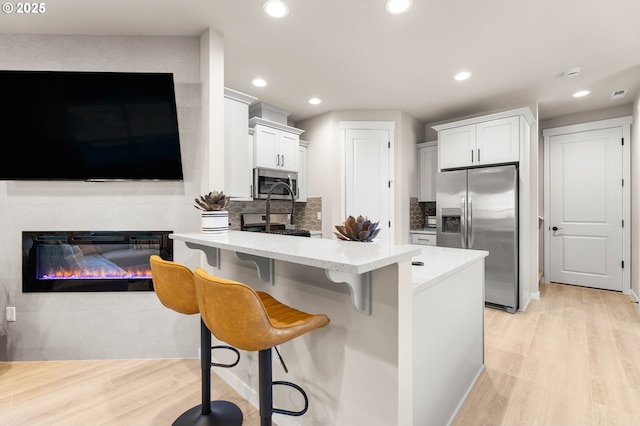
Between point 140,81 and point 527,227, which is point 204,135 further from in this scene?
point 527,227

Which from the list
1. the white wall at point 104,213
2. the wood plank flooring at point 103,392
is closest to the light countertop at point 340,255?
the wood plank flooring at point 103,392

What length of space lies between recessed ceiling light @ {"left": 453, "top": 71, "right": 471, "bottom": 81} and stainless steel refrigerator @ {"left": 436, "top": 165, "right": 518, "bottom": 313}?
42.7 inches

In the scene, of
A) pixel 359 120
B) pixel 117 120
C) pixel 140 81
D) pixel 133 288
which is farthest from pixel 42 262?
pixel 359 120

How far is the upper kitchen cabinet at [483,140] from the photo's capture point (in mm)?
3621

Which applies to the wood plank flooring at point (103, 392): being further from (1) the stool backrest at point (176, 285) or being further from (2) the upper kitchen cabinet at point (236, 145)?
(2) the upper kitchen cabinet at point (236, 145)

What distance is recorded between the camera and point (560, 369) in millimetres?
2283

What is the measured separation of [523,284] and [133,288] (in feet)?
13.2

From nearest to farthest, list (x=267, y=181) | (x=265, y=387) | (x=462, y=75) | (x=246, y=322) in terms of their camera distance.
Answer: (x=246, y=322) → (x=265, y=387) → (x=462, y=75) → (x=267, y=181)

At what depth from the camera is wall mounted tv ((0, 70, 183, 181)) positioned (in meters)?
2.30

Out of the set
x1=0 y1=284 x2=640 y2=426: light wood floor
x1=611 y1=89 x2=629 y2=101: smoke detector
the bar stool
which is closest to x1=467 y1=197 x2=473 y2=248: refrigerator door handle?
x1=0 y1=284 x2=640 y2=426: light wood floor

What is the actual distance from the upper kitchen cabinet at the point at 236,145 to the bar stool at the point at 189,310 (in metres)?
1.73

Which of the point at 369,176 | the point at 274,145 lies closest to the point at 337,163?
the point at 369,176

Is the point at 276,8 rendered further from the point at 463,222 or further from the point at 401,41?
the point at 463,222

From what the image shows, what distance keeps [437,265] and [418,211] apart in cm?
334
